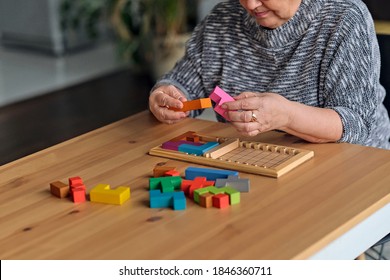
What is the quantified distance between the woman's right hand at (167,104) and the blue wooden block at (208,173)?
1.16 ft

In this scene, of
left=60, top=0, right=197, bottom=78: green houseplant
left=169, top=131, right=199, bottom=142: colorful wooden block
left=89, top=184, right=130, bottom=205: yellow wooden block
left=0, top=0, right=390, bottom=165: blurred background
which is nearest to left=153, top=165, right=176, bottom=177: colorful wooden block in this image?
left=89, top=184, right=130, bottom=205: yellow wooden block

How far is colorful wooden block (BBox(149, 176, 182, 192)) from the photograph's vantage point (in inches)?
66.5

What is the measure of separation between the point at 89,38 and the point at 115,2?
1.19m

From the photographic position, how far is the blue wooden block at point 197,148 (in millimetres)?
1886

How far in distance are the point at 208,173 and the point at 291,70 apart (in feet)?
1.86

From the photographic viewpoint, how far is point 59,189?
1692 millimetres

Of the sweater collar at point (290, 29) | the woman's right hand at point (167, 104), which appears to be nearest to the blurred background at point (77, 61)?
the woman's right hand at point (167, 104)

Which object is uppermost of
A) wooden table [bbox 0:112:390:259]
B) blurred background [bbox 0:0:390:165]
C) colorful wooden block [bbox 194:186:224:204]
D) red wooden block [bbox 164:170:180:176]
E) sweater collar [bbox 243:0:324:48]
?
sweater collar [bbox 243:0:324:48]

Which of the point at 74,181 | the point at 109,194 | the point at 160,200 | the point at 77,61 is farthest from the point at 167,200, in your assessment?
the point at 77,61

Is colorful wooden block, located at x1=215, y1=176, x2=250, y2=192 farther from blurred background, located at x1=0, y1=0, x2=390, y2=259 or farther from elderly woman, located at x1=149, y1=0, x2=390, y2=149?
blurred background, located at x1=0, y1=0, x2=390, y2=259

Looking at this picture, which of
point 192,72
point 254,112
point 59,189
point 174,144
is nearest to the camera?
point 59,189

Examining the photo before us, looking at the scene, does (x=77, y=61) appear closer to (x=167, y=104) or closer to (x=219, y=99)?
(x=167, y=104)

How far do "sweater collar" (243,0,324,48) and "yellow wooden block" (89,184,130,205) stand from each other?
2.38 feet

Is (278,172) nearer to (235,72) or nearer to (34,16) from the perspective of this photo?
(235,72)
